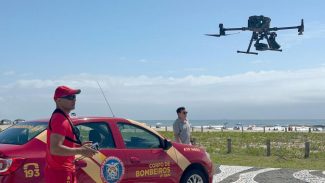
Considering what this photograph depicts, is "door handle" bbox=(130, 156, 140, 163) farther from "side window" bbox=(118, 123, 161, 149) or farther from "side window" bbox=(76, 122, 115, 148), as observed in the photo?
"side window" bbox=(76, 122, 115, 148)

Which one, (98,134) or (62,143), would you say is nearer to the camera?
(62,143)

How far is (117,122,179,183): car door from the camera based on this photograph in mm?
7992

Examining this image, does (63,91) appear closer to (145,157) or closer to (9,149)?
(9,149)

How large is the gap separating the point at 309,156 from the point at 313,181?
863 centimetres

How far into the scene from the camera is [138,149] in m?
8.20

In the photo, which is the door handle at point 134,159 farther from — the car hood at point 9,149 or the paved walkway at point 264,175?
the paved walkway at point 264,175

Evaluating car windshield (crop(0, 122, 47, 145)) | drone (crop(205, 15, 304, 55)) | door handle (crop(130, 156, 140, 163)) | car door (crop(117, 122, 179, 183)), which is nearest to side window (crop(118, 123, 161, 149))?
car door (crop(117, 122, 179, 183))

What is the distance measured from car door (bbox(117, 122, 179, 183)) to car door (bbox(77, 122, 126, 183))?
183 mm

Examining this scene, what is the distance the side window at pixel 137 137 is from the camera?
26.6 feet

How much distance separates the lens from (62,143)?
5184 millimetres

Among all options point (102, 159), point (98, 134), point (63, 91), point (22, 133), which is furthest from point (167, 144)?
point (63, 91)

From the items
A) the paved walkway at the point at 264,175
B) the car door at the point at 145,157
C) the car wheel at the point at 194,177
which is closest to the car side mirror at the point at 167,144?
the car door at the point at 145,157

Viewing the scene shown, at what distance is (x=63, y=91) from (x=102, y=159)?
2.39m

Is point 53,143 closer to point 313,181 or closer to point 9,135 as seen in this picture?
point 9,135
